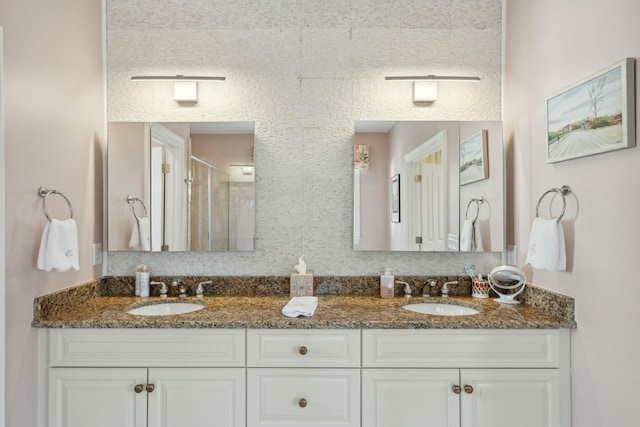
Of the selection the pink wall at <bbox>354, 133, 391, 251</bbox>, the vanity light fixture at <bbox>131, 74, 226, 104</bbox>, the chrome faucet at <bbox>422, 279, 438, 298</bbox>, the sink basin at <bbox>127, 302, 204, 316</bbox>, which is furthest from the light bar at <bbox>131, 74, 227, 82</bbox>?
the chrome faucet at <bbox>422, 279, 438, 298</bbox>

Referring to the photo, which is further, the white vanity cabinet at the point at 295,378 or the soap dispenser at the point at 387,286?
the soap dispenser at the point at 387,286

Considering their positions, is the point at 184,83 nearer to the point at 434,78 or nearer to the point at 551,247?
the point at 434,78

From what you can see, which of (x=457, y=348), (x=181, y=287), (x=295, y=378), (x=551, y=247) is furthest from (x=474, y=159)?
(x=181, y=287)

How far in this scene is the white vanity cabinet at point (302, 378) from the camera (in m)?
1.72

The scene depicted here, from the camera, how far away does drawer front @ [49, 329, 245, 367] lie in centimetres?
172

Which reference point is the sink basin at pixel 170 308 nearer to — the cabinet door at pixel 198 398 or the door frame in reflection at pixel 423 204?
the cabinet door at pixel 198 398

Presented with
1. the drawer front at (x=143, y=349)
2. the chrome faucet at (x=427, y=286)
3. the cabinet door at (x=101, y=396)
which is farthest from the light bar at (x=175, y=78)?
the chrome faucet at (x=427, y=286)

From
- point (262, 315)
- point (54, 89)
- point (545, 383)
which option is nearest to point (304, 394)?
point (262, 315)

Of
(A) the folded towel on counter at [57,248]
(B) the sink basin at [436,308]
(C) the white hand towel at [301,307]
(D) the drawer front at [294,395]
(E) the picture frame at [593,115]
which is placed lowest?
(D) the drawer front at [294,395]

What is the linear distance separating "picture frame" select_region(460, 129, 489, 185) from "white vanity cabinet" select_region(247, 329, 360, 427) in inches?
43.5

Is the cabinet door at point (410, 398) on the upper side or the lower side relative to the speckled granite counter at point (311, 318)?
lower

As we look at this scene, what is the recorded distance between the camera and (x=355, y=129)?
2.25m

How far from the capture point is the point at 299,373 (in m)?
1.72

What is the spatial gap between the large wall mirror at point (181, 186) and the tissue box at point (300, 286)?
318 mm
